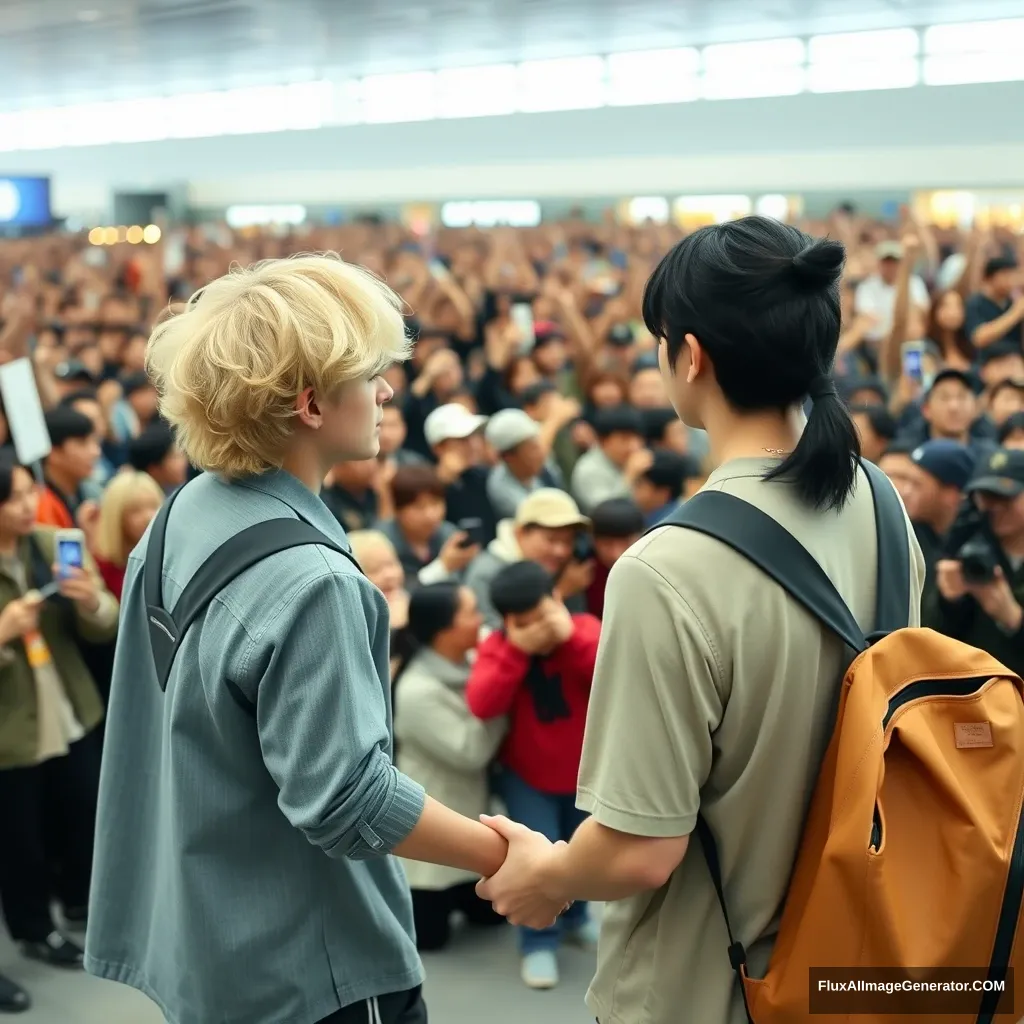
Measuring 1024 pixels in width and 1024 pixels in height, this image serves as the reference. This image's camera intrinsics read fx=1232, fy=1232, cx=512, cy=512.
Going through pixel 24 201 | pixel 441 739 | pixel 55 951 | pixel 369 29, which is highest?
pixel 369 29

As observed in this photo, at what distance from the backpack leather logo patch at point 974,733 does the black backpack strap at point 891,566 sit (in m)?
0.14

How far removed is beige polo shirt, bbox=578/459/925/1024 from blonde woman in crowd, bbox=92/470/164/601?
258 centimetres

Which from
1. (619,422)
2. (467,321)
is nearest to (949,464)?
(619,422)

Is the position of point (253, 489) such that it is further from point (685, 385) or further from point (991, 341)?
point (991, 341)

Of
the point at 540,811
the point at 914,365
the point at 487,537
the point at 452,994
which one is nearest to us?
the point at 452,994

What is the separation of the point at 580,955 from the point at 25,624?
68.0 inches

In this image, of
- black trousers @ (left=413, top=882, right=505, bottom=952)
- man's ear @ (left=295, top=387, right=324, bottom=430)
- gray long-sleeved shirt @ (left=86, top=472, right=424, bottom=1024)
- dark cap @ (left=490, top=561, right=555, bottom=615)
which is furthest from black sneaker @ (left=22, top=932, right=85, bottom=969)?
man's ear @ (left=295, top=387, right=324, bottom=430)

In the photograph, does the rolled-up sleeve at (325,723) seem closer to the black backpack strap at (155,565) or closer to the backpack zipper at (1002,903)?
the black backpack strap at (155,565)

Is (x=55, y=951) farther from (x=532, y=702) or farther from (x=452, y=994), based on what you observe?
(x=532, y=702)

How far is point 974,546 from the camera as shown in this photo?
9.12ft

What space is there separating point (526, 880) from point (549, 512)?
2.39 meters

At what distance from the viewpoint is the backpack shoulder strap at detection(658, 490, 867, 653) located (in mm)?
1304

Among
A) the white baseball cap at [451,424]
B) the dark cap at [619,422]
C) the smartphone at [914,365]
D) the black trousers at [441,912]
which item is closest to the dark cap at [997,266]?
the smartphone at [914,365]

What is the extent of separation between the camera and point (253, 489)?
1478 mm
